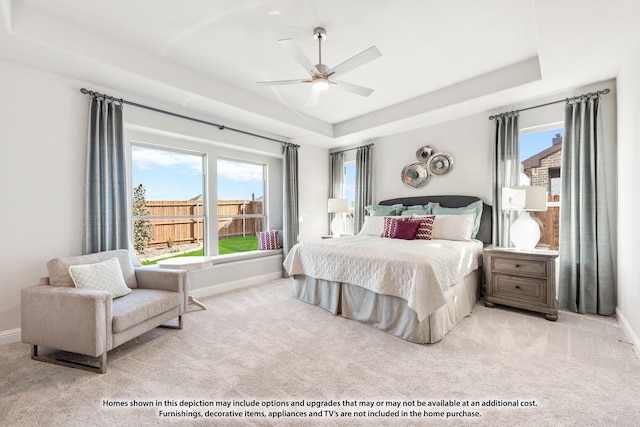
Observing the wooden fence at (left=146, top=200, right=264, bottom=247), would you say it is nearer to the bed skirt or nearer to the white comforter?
the white comforter

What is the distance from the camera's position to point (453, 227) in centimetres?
367

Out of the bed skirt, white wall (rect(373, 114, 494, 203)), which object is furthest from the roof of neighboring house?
the bed skirt

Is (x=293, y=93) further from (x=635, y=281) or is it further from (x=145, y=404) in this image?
(x=635, y=281)

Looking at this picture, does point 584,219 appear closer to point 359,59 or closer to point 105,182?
point 359,59

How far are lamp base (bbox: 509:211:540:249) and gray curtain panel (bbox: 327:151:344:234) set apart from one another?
317cm

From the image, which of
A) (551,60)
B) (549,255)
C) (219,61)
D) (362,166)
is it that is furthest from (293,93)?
(549,255)

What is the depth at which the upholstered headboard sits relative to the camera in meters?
3.88

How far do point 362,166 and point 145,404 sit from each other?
4576 mm

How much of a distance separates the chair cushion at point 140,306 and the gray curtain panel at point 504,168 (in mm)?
3973

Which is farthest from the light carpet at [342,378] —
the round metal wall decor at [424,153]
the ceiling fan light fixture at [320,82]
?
the round metal wall decor at [424,153]

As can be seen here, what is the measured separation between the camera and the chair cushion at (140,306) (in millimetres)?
2148

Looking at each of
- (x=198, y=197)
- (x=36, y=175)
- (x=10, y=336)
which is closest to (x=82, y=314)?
(x=10, y=336)

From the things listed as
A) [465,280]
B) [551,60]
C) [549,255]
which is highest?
[551,60]

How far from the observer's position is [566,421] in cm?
152
